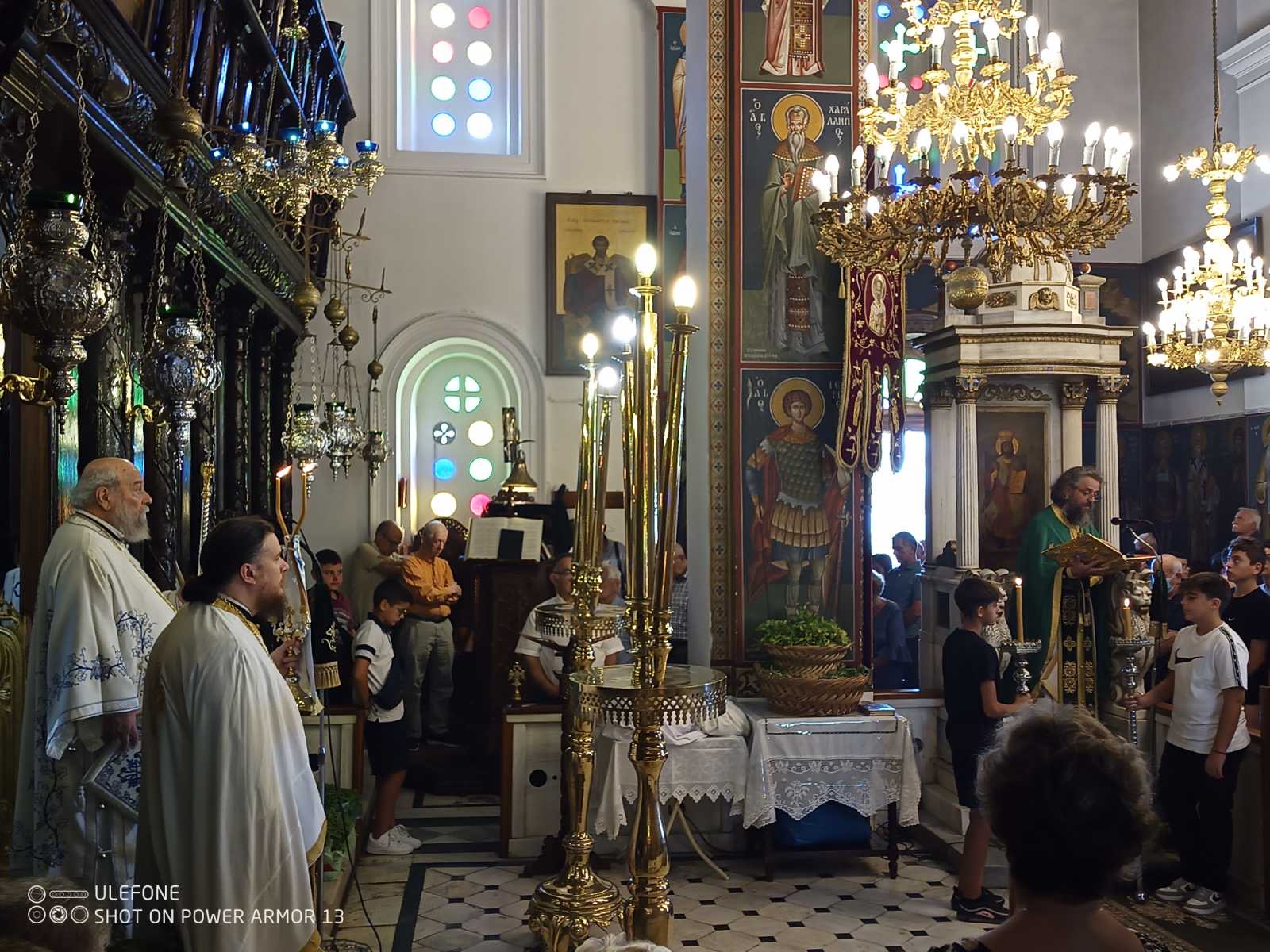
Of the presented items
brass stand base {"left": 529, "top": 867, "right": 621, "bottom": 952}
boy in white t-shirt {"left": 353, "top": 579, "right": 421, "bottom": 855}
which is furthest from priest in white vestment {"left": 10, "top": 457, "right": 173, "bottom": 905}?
boy in white t-shirt {"left": 353, "top": 579, "right": 421, "bottom": 855}

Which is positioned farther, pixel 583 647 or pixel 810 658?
pixel 810 658

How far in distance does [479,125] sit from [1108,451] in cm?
820

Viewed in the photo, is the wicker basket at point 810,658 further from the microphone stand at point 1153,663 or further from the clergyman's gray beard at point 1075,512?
the clergyman's gray beard at point 1075,512

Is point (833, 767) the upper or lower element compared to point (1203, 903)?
upper

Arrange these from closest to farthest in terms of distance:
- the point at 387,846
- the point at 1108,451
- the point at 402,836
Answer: the point at 387,846 < the point at 402,836 < the point at 1108,451

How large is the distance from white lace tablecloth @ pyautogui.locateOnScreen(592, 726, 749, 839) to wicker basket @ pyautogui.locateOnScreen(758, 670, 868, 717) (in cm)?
35

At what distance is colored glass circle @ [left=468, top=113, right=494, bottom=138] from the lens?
1385 cm

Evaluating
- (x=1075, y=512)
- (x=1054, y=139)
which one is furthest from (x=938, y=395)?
(x=1054, y=139)

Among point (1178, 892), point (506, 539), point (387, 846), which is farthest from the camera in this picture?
point (506, 539)

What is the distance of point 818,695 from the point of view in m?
6.38

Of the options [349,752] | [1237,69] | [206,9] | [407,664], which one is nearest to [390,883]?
[349,752]

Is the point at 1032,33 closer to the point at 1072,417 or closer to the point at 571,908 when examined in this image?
the point at 1072,417

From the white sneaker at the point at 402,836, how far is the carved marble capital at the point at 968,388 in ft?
17.2

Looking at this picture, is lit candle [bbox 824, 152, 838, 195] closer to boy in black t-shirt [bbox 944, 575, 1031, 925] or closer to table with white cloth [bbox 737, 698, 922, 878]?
boy in black t-shirt [bbox 944, 575, 1031, 925]
